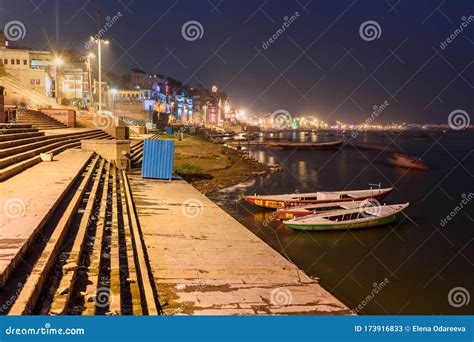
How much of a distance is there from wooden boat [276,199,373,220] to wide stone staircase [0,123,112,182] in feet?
34.9

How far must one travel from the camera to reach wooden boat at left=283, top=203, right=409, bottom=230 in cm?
1716

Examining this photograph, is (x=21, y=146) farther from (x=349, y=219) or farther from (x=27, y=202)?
(x=349, y=219)

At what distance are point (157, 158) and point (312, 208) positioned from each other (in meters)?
8.00

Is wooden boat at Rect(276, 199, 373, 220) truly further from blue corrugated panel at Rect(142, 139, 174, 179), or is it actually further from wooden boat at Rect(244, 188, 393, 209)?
blue corrugated panel at Rect(142, 139, 174, 179)

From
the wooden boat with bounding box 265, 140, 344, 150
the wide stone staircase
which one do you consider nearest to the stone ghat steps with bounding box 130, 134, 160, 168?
the wide stone staircase

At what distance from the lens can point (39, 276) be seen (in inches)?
207

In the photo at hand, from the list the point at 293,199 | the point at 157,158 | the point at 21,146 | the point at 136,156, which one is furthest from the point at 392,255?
the point at 136,156

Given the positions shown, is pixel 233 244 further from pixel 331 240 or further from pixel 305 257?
pixel 331 240

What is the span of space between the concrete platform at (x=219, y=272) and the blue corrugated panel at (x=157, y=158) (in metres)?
6.34

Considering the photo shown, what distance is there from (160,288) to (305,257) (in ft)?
27.9

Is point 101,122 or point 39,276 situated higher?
point 101,122

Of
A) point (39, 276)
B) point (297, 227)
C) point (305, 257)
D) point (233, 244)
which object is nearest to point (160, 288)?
point (39, 276)

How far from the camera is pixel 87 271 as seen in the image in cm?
655

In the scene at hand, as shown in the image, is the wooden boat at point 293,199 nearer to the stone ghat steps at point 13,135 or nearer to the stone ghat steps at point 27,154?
the stone ghat steps at point 27,154
